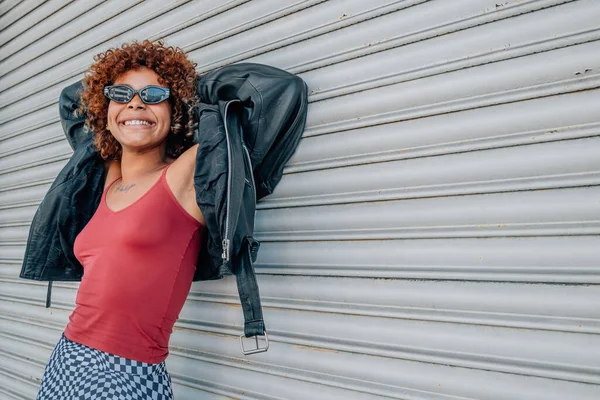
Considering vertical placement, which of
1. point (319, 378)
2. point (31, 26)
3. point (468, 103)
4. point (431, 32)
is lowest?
point (319, 378)

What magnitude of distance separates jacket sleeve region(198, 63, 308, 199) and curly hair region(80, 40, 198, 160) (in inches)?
5.3

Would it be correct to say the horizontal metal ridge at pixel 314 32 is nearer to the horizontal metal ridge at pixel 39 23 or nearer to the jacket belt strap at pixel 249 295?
the jacket belt strap at pixel 249 295

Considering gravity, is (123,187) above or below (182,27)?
below

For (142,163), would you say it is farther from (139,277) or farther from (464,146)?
(464,146)

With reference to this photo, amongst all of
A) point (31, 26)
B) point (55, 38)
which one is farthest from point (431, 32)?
point (31, 26)

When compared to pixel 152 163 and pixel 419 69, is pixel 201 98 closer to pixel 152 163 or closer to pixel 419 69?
pixel 152 163

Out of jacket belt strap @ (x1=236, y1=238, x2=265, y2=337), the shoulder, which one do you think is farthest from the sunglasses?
jacket belt strap @ (x1=236, y1=238, x2=265, y2=337)

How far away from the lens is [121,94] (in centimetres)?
213

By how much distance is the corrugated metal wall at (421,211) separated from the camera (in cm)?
151

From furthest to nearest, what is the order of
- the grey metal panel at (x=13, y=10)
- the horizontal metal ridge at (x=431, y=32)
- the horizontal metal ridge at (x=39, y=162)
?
1. the grey metal panel at (x=13, y=10)
2. the horizontal metal ridge at (x=39, y=162)
3. the horizontal metal ridge at (x=431, y=32)

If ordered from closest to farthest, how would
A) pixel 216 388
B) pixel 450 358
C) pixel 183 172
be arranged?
pixel 450 358 < pixel 183 172 < pixel 216 388

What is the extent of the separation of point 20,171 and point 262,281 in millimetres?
2514

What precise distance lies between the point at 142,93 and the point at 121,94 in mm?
96

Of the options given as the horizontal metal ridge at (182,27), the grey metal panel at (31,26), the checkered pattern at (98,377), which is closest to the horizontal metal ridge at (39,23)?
the grey metal panel at (31,26)
